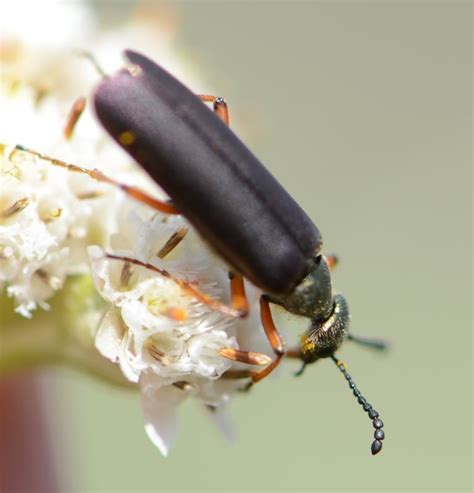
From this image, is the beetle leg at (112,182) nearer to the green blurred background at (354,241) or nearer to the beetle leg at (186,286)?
the beetle leg at (186,286)

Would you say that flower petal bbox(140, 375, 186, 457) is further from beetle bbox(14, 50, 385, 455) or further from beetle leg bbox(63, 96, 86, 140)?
beetle leg bbox(63, 96, 86, 140)

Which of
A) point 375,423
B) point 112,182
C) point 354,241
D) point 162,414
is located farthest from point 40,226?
point 354,241

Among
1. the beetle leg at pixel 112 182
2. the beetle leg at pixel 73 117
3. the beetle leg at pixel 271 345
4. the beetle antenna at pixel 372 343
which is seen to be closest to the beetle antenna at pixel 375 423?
the beetle antenna at pixel 372 343

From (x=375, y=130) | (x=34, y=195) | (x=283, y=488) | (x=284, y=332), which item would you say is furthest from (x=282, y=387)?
(x=34, y=195)

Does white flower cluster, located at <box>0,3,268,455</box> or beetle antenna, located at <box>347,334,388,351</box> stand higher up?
beetle antenna, located at <box>347,334,388,351</box>

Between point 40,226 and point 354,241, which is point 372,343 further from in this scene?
point 354,241

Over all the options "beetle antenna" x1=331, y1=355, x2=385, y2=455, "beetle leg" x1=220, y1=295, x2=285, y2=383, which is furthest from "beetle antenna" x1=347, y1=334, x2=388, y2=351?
"beetle leg" x1=220, y1=295, x2=285, y2=383

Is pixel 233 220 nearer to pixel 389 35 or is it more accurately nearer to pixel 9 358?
pixel 9 358
